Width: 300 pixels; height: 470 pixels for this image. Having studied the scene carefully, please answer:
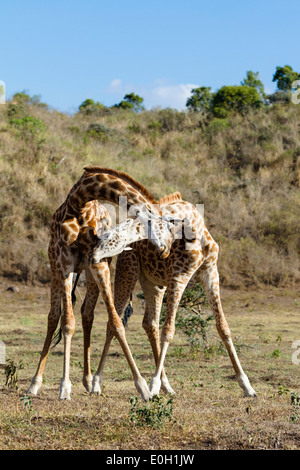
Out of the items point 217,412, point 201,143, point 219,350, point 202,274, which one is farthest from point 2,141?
point 217,412

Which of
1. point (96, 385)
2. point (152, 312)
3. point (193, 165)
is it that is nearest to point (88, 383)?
point (96, 385)

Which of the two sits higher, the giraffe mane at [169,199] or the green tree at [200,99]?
the green tree at [200,99]

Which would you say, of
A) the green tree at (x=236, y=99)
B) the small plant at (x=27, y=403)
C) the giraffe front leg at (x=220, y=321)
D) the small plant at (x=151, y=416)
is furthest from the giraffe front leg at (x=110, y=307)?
the green tree at (x=236, y=99)

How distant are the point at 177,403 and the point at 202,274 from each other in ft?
4.66

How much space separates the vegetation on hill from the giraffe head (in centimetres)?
1097

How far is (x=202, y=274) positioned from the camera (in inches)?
257

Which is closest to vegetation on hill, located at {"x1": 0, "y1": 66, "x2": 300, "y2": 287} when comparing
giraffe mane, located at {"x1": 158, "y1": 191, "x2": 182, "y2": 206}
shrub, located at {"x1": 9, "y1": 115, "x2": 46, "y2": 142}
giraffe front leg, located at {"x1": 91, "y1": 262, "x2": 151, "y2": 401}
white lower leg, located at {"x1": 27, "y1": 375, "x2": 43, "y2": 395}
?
shrub, located at {"x1": 9, "y1": 115, "x2": 46, "y2": 142}

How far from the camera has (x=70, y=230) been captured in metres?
6.12

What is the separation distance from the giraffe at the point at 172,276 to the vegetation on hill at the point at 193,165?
9937 mm

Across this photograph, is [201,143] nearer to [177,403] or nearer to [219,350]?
[219,350]

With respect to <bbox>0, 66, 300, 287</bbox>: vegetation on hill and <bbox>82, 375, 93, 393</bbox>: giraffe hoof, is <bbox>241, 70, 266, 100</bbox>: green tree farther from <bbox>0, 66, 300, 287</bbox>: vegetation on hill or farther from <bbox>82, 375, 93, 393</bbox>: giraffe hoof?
<bbox>82, 375, 93, 393</bbox>: giraffe hoof

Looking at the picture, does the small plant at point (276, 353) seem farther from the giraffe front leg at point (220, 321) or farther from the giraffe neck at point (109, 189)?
the giraffe neck at point (109, 189)

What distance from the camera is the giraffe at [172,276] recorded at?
6105 mm

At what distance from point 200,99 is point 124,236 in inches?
1005
